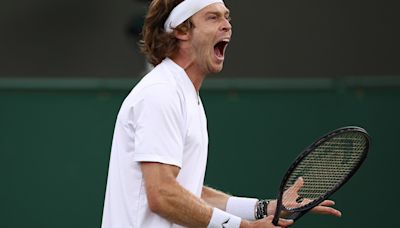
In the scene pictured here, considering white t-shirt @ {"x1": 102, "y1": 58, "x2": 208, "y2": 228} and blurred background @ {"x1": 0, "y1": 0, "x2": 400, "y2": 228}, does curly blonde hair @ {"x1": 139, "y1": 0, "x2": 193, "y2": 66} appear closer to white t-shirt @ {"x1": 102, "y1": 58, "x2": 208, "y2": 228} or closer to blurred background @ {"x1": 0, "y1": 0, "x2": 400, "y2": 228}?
white t-shirt @ {"x1": 102, "y1": 58, "x2": 208, "y2": 228}

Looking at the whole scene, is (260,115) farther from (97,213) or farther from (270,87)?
(97,213)

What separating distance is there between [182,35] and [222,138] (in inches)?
114

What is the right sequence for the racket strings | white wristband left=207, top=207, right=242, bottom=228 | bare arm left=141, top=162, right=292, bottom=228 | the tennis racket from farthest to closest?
the racket strings, the tennis racket, white wristband left=207, top=207, right=242, bottom=228, bare arm left=141, top=162, right=292, bottom=228

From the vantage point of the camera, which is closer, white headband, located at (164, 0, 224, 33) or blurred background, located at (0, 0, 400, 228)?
white headband, located at (164, 0, 224, 33)

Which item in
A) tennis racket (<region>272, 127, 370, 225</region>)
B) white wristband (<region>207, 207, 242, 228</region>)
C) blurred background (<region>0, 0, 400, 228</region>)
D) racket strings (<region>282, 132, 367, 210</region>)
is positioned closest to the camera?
white wristband (<region>207, 207, 242, 228</region>)

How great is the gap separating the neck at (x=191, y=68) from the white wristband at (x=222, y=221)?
1.89ft

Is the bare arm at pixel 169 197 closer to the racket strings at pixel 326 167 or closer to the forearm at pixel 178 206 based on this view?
the forearm at pixel 178 206

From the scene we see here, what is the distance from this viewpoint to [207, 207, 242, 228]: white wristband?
15.1 ft

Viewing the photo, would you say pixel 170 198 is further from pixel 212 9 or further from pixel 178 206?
pixel 212 9

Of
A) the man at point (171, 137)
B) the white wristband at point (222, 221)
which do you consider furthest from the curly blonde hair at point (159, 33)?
the white wristband at point (222, 221)

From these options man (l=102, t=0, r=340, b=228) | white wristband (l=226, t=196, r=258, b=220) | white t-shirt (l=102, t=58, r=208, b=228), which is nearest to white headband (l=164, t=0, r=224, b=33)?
man (l=102, t=0, r=340, b=228)

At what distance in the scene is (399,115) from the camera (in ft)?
25.8

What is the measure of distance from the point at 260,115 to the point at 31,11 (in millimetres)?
3177

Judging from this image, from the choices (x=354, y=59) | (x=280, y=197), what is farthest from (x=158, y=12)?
(x=354, y=59)
